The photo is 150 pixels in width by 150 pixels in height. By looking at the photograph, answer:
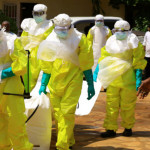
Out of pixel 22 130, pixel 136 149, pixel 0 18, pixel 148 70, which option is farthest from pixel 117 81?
pixel 0 18

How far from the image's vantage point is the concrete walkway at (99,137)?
7.78m

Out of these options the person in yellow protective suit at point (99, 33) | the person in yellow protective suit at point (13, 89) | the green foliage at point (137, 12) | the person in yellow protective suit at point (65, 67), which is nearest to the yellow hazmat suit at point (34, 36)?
the person in yellow protective suit at point (65, 67)

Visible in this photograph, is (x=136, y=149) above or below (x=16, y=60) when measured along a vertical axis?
below

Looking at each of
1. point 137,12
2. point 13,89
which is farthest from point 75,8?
point 13,89

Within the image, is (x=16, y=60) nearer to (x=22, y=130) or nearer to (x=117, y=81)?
(x=22, y=130)

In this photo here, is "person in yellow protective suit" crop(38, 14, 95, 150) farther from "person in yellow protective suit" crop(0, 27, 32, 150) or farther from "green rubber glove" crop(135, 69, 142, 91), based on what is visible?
"green rubber glove" crop(135, 69, 142, 91)

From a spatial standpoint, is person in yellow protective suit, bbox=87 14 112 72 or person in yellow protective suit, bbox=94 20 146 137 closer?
person in yellow protective suit, bbox=94 20 146 137

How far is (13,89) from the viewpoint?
20.2 ft

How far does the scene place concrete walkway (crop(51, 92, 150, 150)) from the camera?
25.5ft

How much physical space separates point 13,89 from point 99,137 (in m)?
2.58

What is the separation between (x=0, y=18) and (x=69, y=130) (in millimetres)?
9199

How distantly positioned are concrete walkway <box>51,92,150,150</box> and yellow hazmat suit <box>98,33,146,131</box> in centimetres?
27

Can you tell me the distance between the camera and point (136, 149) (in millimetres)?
7637

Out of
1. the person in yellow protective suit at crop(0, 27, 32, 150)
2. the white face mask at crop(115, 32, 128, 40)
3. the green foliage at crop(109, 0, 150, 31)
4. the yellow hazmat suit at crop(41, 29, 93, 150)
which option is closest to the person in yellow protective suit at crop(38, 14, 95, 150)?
the yellow hazmat suit at crop(41, 29, 93, 150)
